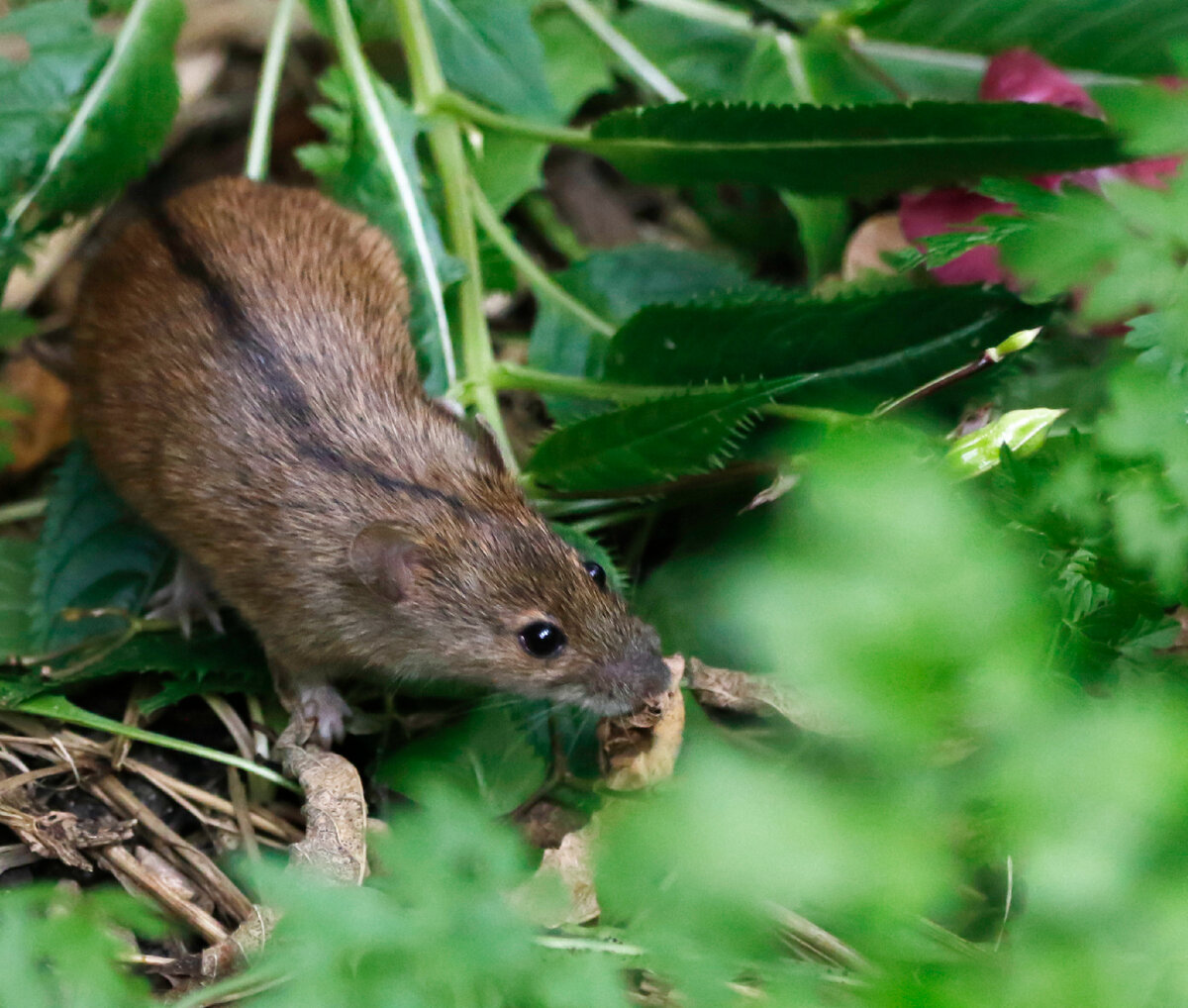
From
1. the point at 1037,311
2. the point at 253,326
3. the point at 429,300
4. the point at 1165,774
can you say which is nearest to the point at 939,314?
the point at 1037,311

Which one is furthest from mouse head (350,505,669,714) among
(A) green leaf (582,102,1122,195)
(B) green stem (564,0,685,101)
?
(B) green stem (564,0,685,101)

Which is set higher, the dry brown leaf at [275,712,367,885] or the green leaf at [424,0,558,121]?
the green leaf at [424,0,558,121]

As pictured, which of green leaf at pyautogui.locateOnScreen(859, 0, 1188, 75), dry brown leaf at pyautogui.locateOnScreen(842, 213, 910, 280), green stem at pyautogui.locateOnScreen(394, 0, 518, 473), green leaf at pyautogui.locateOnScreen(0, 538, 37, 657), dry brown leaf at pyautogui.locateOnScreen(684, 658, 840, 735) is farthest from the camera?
dry brown leaf at pyautogui.locateOnScreen(842, 213, 910, 280)

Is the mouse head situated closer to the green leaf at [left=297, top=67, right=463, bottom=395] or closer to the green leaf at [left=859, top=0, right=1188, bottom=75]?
the green leaf at [left=297, top=67, right=463, bottom=395]

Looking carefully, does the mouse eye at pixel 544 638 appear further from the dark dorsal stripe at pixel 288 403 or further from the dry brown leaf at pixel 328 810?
the dry brown leaf at pixel 328 810

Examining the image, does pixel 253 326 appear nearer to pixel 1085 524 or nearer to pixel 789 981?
pixel 1085 524

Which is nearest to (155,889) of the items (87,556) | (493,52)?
(87,556)
